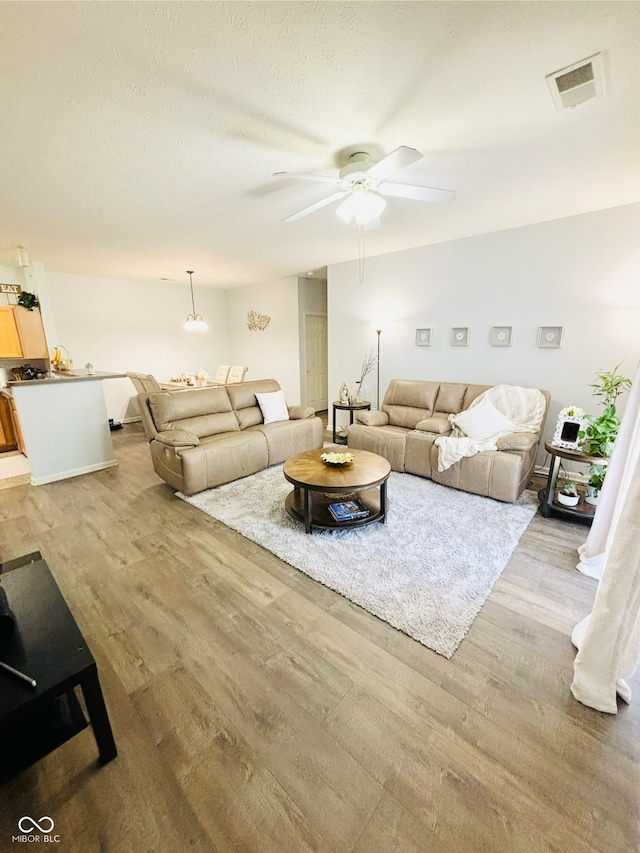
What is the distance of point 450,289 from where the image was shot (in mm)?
4148

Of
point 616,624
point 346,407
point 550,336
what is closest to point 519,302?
point 550,336

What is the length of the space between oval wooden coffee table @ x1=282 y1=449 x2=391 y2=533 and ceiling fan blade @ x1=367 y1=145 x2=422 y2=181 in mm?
1899

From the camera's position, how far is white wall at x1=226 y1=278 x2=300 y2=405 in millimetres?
6461

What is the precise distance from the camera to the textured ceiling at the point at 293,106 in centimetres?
124

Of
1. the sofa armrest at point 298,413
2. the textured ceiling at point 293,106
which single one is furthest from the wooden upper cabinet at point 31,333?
the sofa armrest at point 298,413

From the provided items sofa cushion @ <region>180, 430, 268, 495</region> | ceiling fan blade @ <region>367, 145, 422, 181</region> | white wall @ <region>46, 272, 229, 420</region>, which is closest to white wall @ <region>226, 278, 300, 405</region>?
white wall @ <region>46, 272, 229, 420</region>

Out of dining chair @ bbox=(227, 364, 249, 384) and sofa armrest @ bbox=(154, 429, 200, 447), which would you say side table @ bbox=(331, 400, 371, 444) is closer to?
sofa armrest @ bbox=(154, 429, 200, 447)

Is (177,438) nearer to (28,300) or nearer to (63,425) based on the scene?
(63,425)

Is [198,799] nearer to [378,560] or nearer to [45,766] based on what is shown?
[45,766]

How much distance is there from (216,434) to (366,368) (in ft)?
8.26

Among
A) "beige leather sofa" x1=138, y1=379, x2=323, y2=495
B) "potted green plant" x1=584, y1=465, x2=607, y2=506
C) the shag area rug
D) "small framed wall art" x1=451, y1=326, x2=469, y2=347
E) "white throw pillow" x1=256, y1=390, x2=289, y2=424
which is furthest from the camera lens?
"white throw pillow" x1=256, y1=390, x2=289, y2=424

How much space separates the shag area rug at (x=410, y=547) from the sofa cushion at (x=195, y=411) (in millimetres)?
727

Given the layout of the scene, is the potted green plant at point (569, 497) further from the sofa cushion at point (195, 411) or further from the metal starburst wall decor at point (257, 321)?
the metal starburst wall decor at point (257, 321)

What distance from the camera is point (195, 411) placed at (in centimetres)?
378
